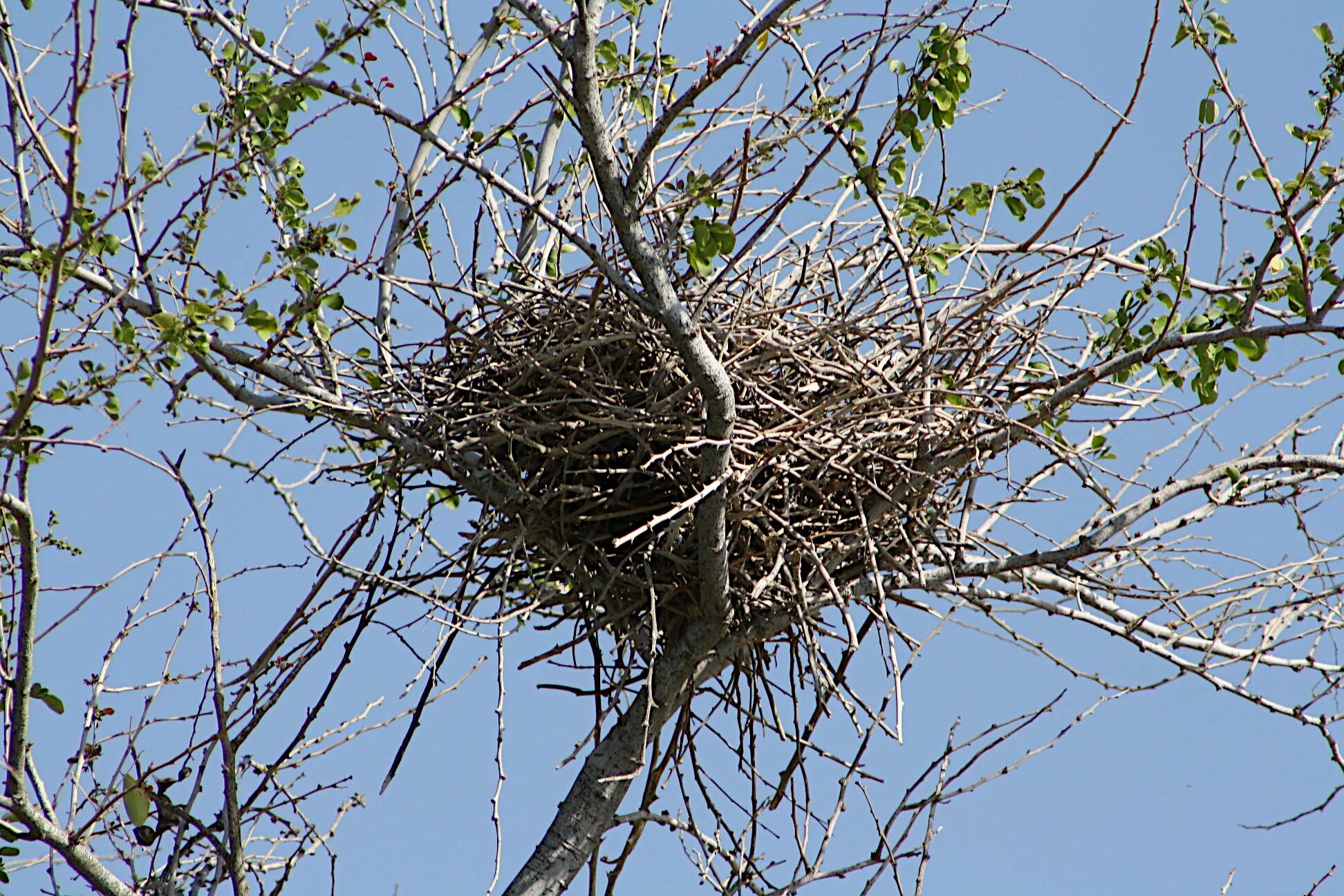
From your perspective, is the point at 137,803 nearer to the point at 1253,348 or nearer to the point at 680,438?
the point at 680,438

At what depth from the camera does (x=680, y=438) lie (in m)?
2.83

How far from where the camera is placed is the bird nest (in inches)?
110

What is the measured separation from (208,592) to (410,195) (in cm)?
114

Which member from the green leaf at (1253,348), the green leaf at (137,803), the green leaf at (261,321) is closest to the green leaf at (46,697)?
the green leaf at (137,803)

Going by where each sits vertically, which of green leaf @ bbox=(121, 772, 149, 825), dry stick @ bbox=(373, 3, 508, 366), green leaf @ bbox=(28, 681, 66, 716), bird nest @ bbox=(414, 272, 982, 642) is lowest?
green leaf @ bbox=(121, 772, 149, 825)

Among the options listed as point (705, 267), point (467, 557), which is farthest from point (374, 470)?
point (705, 267)

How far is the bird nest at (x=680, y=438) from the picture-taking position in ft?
9.13

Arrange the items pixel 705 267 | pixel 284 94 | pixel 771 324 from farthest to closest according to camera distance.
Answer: pixel 771 324, pixel 284 94, pixel 705 267

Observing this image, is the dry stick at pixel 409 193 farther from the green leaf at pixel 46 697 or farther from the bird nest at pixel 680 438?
the green leaf at pixel 46 697

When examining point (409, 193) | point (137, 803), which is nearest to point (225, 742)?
point (137, 803)

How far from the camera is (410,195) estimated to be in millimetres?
3463

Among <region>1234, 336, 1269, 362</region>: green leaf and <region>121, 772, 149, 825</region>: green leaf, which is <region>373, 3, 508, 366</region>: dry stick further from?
<region>1234, 336, 1269, 362</region>: green leaf

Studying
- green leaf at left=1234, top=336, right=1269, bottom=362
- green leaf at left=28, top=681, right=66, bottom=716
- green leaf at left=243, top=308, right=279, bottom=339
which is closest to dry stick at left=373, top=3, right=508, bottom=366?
green leaf at left=243, top=308, right=279, bottom=339

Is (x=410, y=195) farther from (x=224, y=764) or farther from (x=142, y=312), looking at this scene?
(x=224, y=764)
